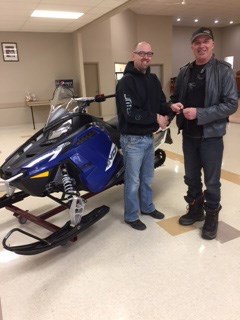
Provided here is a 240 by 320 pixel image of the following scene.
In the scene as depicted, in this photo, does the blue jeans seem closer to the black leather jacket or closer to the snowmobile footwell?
the snowmobile footwell

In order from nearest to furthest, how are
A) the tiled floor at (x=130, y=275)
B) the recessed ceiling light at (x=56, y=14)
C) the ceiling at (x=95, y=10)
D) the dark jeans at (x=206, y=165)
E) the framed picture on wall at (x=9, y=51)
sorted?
the tiled floor at (x=130, y=275) → the dark jeans at (x=206, y=165) → the ceiling at (x=95, y=10) → the recessed ceiling light at (x=56, y=14) → the framed picture on wall at (x=9, y=51)

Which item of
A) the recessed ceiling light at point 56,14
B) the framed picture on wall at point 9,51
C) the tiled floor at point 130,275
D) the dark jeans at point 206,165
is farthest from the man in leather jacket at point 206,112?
the framed picture on wall at point 9,51

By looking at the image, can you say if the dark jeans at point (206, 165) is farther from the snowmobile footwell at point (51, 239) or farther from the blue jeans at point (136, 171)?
the snowmobile footwell at point (51, 239)

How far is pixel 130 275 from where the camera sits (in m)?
1.70

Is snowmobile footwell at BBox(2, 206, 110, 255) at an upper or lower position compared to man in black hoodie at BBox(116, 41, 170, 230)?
lower

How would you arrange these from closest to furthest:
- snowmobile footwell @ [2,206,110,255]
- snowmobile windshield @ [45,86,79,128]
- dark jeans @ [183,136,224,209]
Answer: snowmobile footwell @ [2,206,110,255] → dark jeans @ [183,136,224,209] → snowmobile windshield @ [45,86,79,128]

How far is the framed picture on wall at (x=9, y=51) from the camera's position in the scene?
827 centimetres

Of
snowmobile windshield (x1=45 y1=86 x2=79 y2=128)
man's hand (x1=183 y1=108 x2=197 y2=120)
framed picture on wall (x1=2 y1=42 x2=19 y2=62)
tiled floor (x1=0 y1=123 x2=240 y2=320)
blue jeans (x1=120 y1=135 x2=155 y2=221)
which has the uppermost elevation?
framed picture on wall (x1=2 y1=42 x2=19 y2=62)

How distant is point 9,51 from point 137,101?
7813mm

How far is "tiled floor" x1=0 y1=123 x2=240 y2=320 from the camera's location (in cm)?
144

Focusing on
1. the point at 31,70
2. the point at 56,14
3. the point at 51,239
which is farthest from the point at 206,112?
the point at 31,70

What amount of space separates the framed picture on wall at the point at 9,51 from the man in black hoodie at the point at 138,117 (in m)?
7.56

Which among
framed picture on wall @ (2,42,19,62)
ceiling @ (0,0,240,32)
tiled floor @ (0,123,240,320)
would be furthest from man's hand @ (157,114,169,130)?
framed picture on wall @ (2,42,19,62)

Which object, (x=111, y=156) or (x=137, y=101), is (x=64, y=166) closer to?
(x=111, y=156)
